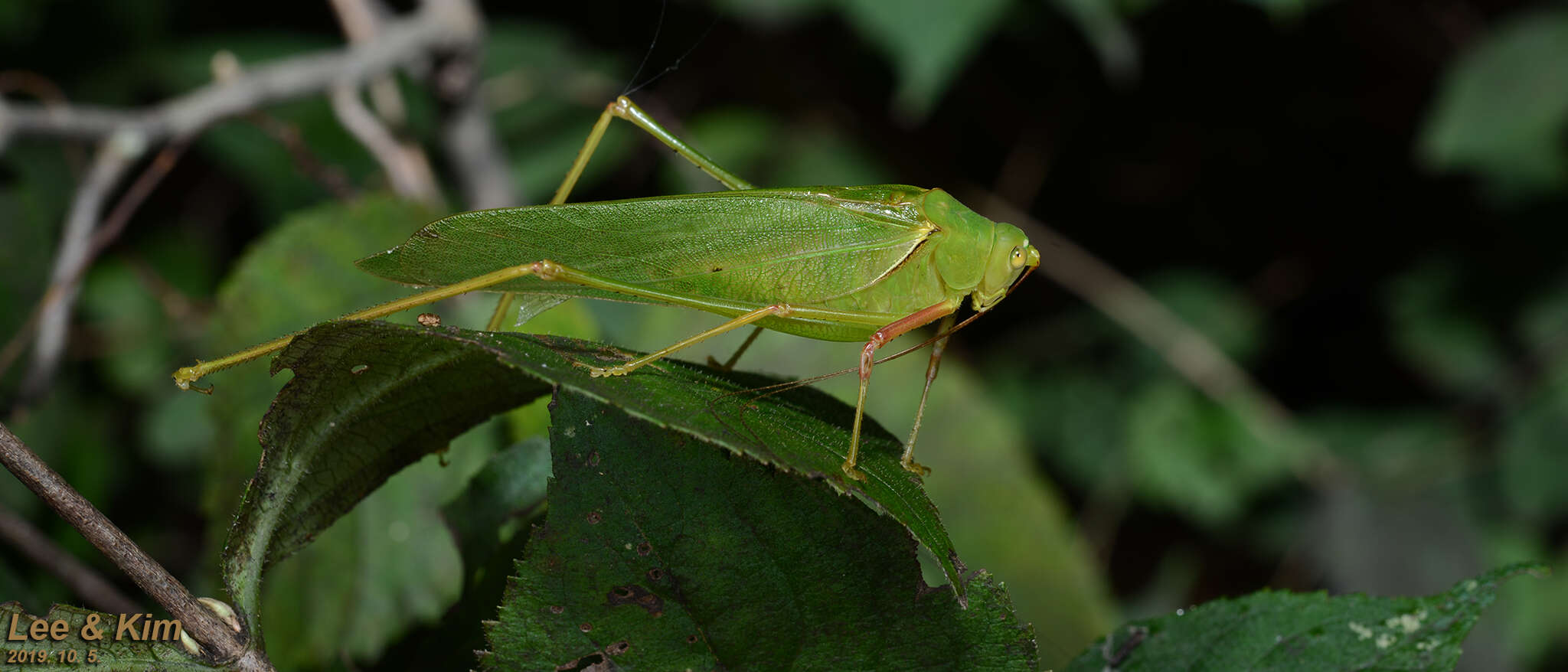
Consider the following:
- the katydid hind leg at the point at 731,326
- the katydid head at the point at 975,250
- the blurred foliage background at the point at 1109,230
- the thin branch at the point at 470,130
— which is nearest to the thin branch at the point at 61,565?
the katydid hind leg at the point at 731,326

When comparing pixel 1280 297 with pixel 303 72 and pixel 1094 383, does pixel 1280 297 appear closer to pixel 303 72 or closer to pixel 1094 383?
pixel 1094 383

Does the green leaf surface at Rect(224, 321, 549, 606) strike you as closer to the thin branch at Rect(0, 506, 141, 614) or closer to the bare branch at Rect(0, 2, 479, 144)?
the thin branch at Rect(0, 506, 141, 614)

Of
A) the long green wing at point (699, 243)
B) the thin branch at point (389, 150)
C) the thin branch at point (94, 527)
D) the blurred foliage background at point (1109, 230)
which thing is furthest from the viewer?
the blurred foliage background at point (1109, 230)

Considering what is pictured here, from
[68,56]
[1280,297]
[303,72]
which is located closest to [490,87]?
[303,72]

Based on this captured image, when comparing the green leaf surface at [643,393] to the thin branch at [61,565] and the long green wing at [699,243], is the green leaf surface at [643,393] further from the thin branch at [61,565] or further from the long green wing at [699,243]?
the thin branch at [61,565]

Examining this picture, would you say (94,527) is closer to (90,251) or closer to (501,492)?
(501,492)

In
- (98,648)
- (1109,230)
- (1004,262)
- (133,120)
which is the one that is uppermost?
(1109,230)

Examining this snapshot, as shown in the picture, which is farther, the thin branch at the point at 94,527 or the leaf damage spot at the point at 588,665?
the leaf damage spot at the point at 588,665

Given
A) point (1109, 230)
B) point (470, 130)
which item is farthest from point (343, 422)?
point (1109, 230)
